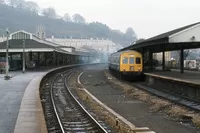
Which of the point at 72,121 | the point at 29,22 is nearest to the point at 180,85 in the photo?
the point at 72,121

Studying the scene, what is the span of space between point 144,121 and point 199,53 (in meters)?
121

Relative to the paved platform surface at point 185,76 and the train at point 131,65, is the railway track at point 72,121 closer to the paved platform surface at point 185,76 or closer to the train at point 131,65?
the paved platform surface at point 185,76

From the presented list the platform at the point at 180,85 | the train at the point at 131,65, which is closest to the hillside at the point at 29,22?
the train at the point at 131,65

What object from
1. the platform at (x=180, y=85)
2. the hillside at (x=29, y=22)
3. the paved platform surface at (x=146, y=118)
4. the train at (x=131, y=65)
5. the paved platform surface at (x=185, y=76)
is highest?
the hillside at (x=29, y=22)

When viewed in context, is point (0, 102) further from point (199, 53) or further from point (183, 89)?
point (199, 53)

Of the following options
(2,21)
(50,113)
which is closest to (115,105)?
(50,113)

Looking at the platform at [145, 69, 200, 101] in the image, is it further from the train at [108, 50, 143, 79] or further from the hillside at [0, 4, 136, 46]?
the hillside at [0, 4, 136, 46]

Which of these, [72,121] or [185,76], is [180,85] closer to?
[185,76]

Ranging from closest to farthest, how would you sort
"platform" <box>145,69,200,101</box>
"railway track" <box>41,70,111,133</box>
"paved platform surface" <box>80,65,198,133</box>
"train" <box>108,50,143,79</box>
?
1. "railway track" <box>41,70,111,133</box>
2. "paved platform surface" <box>80,65,198,133</box>
3. "platform" <box>145,69,200,101</box>
4. "train" <box>108,50,143,79</box>

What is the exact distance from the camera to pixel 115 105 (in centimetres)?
1959

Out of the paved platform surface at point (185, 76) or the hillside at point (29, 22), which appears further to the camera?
the hillside at point (29, 22)

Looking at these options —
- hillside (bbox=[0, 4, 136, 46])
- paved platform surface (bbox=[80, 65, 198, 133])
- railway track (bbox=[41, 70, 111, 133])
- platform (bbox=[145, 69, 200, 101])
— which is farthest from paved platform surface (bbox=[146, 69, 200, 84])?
hillside (bbox=[0, 4, 136, 46])

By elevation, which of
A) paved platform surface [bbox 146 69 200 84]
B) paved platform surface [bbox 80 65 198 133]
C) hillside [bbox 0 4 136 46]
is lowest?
paved platform surface [bbox 80 65 198 133]

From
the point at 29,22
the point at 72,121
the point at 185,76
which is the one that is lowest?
the point at 72,121
